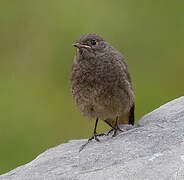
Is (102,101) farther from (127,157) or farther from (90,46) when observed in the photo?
(127,157)

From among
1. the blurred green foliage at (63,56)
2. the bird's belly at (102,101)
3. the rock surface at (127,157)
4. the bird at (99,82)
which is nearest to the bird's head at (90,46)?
the bird at (99,82)

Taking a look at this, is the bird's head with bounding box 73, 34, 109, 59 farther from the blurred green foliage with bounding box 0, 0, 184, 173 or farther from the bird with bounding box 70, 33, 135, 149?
the blurred green foliage with bounding box 0, 0, 184, 173

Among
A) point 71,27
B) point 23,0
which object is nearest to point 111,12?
point 71,27

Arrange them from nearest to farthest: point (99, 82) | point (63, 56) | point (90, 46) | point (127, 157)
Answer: point (127, 157) → point (99, 82) → point (90, 46) → point (63, 56)

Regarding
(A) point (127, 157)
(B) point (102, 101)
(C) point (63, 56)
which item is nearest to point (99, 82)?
(B) point (102, 101)

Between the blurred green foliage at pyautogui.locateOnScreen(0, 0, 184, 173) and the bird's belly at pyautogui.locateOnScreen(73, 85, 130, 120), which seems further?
the blurred green foliage at pyautogui.locateOnScreen(0, 0, 184, 173)

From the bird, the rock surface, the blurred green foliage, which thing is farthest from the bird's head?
the blurred green foliage

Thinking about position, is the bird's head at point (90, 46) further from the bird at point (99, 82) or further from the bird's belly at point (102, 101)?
the bird's belly at point (102, 101)
